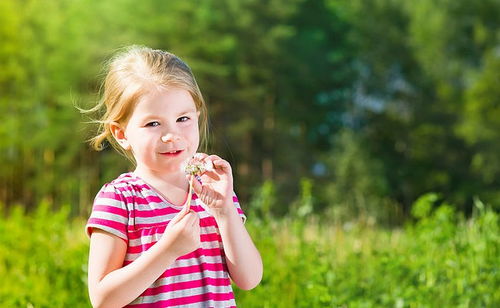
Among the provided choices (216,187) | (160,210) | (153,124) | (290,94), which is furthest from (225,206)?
(290,94)

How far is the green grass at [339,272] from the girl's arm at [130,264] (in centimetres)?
142

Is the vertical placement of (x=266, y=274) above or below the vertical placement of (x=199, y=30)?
below

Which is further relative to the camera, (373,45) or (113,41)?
(373,45)

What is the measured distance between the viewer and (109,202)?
1.66 m

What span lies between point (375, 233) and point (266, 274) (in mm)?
2676

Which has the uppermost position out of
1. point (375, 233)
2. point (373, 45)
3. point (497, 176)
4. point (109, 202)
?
point (373, 45)

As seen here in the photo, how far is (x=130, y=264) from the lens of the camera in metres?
1.61

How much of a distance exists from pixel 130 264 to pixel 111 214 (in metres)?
0.12

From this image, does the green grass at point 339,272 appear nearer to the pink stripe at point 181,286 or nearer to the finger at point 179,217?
the pink stripe at point 181,286

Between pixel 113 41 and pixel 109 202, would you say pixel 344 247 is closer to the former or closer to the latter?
pixel 109 202

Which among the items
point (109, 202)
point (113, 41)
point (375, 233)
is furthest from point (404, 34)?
point (109, 202)

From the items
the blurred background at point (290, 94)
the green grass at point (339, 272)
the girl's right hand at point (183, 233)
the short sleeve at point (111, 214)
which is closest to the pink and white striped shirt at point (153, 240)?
the short sleeve at point (111, 214)

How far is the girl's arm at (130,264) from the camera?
1.56 meters

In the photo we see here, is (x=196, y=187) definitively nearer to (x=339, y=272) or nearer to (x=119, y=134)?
(x=119, y=134)
